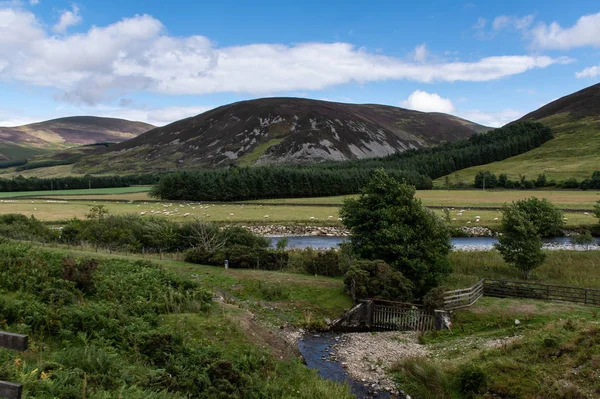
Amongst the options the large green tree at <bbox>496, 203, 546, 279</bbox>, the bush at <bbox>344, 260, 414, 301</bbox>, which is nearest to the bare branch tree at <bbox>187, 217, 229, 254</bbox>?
the bush at <bbox>344, 260, 414, 301</bbox>

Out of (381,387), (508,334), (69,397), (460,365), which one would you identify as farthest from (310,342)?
(69,397)

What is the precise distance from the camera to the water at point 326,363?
63.5 feet

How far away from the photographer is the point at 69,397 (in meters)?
11.3

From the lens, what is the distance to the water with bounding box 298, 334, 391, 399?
19369 mm

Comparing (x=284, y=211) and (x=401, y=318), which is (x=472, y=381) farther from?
(x=284, y=211)

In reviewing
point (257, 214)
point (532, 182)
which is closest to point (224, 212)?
point (257, 214)

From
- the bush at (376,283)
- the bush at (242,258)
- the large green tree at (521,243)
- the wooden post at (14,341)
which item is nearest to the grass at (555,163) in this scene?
the large green tree at (521,243)

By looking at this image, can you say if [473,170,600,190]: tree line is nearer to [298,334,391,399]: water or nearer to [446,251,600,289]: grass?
[446,251,600,289]: grass

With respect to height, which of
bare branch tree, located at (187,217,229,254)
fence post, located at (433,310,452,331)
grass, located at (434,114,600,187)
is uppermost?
grass, located at (434,114,600,187)

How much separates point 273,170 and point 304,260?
93.1 meters

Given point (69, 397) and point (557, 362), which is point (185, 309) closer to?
point (69, 397)

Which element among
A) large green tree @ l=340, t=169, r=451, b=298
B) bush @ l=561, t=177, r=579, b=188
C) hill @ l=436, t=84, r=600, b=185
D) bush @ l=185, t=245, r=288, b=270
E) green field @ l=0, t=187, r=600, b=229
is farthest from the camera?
hill @ l=436, t=84, r=600, b=185

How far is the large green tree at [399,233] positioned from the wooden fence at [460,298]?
358cm

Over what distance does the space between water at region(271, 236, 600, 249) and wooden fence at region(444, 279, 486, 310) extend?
2799 centimetres
